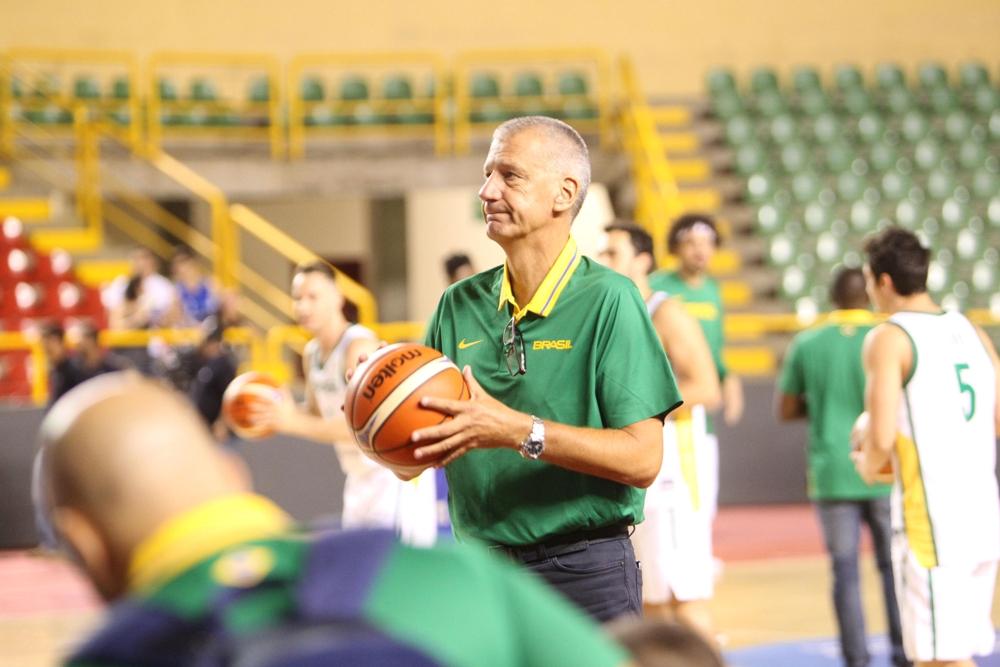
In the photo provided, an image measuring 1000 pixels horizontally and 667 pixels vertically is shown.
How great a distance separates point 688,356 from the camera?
5.75m

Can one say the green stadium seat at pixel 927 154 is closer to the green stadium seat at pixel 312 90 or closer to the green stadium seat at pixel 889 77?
the green stadium seat at pixel 889 77

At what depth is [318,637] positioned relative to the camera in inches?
52.7

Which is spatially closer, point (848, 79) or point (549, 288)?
point (549, 288)

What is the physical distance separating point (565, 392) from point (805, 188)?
544 inches

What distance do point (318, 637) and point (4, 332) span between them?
13.3m

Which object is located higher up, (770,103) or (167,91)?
(167,91)

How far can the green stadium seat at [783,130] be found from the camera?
57.9 ft

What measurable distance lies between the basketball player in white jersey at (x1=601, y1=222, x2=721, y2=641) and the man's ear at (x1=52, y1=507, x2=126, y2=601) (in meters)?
4.26

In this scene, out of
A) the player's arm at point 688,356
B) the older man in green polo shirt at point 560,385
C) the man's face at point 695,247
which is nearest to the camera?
the older man in green polo shirt at point 560,385

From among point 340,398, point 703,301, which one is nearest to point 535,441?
point 340,398

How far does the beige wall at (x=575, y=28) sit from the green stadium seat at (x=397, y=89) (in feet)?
5.44

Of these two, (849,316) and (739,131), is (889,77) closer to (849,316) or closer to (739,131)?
(739,131)

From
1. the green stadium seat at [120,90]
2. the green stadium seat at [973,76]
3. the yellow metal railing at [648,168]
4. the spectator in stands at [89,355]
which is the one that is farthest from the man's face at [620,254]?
the green stadium seat at [973,76]

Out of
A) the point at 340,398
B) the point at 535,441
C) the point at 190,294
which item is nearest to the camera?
the point at 535,441
